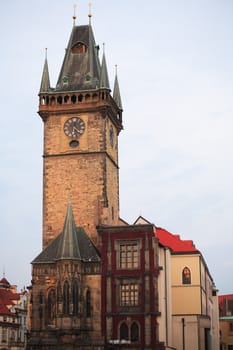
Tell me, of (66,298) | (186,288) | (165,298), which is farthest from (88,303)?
(186,288)

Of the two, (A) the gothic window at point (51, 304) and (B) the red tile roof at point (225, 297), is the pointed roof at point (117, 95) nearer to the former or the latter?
(A) the gothic window at point (51, 304)

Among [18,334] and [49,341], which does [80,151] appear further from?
[18,334]

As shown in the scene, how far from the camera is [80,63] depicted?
3017 inches

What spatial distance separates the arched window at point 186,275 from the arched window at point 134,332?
11.1 metres

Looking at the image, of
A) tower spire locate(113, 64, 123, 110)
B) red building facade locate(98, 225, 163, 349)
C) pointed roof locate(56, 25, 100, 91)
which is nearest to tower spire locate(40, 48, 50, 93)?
pointed roof locate(56, 25, 100, 91)

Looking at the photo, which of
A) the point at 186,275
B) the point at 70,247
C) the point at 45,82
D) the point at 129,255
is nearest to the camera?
the point at 70,247

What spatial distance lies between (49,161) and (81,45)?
14.1m

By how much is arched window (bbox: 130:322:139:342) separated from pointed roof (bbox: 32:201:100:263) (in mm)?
6985

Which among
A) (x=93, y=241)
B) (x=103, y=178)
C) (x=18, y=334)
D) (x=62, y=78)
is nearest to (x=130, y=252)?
(x=93, y=241)

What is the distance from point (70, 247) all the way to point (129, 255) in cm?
572

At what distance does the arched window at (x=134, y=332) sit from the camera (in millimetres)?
63534

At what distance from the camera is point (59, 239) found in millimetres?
68500

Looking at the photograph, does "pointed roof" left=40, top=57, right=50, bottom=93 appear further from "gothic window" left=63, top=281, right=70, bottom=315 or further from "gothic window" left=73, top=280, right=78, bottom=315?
"gothic window" left=63, top=281, right=70, bottom=315

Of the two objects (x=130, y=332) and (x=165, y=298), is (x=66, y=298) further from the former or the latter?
(x=165, y=298)
